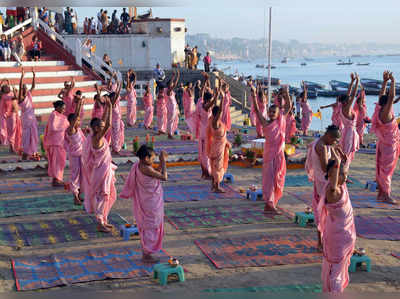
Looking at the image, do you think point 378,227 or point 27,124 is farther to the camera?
point 27,124

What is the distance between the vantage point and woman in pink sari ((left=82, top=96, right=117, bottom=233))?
23.8ft

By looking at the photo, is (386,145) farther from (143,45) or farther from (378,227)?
(143,45)

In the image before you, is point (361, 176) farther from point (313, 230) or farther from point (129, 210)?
point (129, 210)

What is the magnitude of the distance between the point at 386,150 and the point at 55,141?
6164mm

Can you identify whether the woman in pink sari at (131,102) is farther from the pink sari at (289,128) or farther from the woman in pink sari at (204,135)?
the woman in pink sari at (204,135)

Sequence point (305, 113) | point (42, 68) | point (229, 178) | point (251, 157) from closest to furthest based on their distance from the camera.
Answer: point (229, 178), point (251, 157), point (305, 113), point (42, 68)

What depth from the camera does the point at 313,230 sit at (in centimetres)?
759

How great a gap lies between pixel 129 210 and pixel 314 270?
3784 mm

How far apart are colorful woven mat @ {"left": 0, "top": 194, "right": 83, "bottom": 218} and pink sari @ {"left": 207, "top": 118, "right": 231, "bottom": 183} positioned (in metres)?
2.64

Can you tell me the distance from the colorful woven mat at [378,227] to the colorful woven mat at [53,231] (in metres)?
3.67

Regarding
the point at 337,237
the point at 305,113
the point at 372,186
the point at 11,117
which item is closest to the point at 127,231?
the point at 337,237

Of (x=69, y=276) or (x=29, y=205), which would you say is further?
(x=29, y=205)

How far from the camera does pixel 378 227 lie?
7824 mm

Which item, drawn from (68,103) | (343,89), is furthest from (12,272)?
(343,89)
